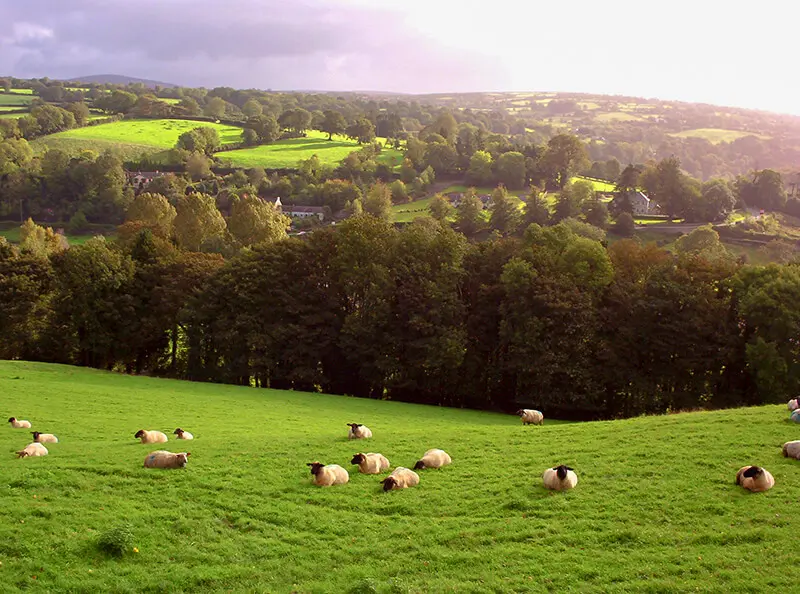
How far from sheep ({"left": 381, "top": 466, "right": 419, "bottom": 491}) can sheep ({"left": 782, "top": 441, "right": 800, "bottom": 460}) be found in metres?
11.0

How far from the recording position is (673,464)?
720 inches

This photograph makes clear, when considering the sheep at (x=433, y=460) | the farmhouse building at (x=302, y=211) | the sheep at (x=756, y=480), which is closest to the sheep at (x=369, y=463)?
the sheep at (x=433, y=460)

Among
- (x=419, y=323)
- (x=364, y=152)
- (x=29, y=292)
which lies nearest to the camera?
(x=419, y=323)

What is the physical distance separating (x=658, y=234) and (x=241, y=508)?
343 ft

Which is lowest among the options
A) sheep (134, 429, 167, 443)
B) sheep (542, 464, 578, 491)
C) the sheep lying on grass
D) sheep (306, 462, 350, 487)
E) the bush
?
the sheep lying on grass

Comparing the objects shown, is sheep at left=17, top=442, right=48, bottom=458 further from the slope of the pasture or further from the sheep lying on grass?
the sheep lying on grass

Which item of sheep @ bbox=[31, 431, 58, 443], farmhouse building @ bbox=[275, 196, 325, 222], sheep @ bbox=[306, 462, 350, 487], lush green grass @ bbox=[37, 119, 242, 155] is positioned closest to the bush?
sheep @ bbox=[306, 462, 350, 487]

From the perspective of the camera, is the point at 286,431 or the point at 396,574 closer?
the point at 396,574

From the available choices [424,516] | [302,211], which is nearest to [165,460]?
[424,516]

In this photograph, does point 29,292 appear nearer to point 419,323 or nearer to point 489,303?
point 419,323

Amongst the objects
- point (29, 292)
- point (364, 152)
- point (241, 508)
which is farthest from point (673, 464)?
point (364, 152)

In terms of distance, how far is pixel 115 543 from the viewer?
13000 mm

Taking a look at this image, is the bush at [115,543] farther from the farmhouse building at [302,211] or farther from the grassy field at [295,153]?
the grassy field at [295,153]

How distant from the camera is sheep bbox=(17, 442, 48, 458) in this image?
19.8 metres
